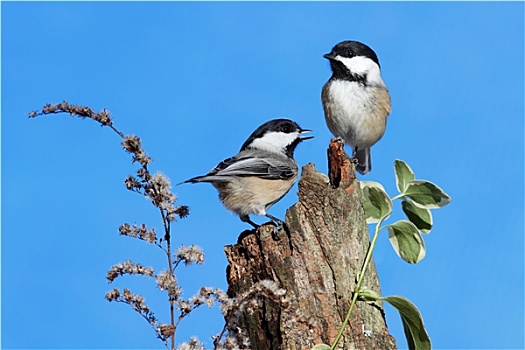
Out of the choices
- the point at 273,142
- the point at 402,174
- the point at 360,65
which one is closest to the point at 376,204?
the point at 402,174

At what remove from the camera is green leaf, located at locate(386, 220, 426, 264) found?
4.23 metres

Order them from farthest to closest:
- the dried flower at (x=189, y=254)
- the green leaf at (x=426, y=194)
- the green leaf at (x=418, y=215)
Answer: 1. the green leaf at (x=418, y=215)
2. the green leaf at (x=426, y=194)
3. the dried flower at (x=189, y=254)

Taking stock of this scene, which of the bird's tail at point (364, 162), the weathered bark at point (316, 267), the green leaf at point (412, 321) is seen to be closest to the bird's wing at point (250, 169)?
the weathered bark at point (316, 267)

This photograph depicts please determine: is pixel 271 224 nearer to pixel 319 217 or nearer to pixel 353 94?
pixel 319 217

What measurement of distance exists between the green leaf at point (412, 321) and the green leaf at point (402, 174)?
886 mm

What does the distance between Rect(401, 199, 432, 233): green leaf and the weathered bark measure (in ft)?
2.00

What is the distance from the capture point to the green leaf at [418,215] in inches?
172

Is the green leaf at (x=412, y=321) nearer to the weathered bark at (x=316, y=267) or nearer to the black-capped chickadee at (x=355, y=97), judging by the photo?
the weathered bark at (x=316, y=267)

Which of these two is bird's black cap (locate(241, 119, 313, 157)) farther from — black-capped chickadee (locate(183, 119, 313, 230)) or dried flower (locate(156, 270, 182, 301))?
dried flower (locate(156, 270, 182, 301))

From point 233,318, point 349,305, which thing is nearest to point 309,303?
point 349,305

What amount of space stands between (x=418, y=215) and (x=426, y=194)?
184 millimetres

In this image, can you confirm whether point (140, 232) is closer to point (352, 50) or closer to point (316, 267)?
point (316, 267)

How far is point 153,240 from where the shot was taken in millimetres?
2428

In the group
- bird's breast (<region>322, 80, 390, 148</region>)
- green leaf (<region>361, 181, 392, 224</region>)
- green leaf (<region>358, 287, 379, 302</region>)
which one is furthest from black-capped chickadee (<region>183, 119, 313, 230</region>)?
green leaf (<region>358, 287, 379, 302</region>)
